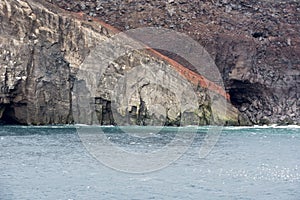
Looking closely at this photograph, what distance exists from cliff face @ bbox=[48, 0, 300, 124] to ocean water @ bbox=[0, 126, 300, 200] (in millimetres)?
28287

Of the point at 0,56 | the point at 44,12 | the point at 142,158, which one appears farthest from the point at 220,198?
the point at 44,12

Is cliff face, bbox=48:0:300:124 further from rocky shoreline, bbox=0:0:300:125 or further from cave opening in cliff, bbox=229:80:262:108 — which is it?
rocky shoreline, bbox=0:0:300:125

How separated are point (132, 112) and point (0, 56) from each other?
48.7 feet

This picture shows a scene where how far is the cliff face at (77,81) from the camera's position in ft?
210

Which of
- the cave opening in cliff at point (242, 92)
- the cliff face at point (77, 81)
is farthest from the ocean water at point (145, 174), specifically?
the cave opening in cliff at point (242, 92)

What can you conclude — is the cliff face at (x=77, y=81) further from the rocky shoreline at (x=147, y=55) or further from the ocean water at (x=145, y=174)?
the ocean water at (x=145, y=174)

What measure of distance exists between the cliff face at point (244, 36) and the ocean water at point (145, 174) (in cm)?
2829

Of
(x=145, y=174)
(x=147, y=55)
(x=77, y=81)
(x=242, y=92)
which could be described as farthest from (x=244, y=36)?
(x=145, y=174)

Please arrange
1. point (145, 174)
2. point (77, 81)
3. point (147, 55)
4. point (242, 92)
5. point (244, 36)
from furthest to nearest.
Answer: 1. point (244, 36)
2. point (242, 92)
3. point (147, 55)
4. point (77, 81)
5. point (145, 174)

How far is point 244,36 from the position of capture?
3378 inches

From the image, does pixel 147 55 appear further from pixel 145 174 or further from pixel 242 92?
pixel 145 174

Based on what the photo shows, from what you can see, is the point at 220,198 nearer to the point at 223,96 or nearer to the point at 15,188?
the point at 15,188

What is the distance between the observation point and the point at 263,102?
81000 mm

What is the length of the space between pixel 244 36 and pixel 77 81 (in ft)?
93.0
